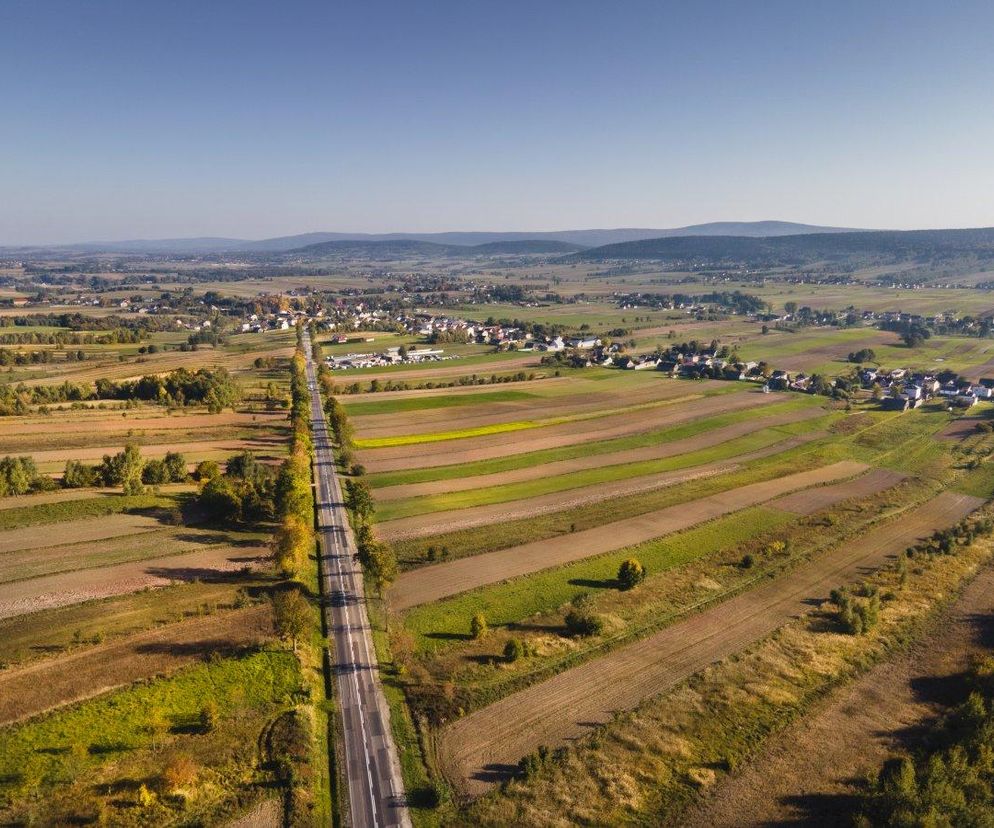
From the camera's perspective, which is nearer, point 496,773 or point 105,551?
point 496,773

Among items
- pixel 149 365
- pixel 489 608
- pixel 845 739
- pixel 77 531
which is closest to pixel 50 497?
pixel 77 531

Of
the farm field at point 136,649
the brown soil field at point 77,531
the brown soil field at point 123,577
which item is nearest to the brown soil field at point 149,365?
the farm field at point 136,649

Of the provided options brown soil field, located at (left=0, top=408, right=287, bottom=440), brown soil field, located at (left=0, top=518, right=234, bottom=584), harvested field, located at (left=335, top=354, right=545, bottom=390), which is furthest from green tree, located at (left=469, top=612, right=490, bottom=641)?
harvested field, located at (left=335, top=354, right=545, bottom=390)

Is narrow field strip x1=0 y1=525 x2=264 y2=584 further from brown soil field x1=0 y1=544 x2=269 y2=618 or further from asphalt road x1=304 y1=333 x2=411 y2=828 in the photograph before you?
asphalt road x1=304 y1=333 x2=411 y2=828

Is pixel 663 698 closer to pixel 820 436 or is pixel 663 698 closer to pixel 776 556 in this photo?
pixel 776 556

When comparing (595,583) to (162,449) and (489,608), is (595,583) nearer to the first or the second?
(489,608)

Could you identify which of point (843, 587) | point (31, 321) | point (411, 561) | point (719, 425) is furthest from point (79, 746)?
point (31, 321)

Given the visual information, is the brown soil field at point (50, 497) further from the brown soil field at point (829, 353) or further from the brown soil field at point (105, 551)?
the brown soil field at point (829, 353)
